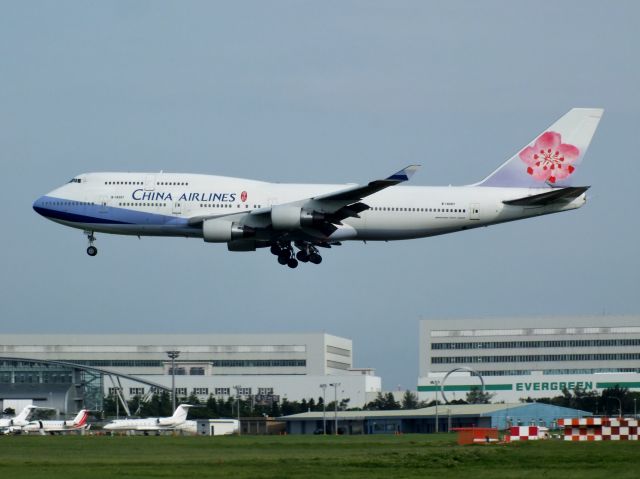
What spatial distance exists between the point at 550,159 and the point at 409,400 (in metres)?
53.7

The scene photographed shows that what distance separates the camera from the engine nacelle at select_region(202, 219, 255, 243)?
62438mm

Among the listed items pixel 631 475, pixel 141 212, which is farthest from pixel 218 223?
pixel 631 475

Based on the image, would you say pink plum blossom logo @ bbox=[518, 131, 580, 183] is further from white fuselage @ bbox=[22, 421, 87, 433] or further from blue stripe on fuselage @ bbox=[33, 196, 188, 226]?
white fuselage @ bbox=[22, 421, 87, 433]

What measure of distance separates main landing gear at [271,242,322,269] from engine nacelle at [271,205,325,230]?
3452 mm

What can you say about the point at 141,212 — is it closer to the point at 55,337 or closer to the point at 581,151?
the point at 581,151

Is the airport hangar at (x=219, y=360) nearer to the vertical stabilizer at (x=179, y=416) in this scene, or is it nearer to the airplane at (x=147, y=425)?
the vertical stabilizer at (x=179, y=416)

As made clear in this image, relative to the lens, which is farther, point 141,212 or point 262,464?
point 141,212

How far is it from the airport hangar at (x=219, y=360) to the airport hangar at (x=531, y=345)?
425 inches

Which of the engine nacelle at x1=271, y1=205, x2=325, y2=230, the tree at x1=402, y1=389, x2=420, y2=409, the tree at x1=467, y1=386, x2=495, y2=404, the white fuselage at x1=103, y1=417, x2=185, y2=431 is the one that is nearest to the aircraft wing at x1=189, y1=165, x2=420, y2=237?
the engine nacelle at x1=271, y1=205, x2=325, y2=230

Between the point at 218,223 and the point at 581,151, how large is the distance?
21.1m

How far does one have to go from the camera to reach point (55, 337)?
152 meters

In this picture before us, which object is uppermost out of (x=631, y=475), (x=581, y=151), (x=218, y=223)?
(x=581, y=151)

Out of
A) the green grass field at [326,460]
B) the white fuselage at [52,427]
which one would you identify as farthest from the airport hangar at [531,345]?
the green grass field at [326,460]

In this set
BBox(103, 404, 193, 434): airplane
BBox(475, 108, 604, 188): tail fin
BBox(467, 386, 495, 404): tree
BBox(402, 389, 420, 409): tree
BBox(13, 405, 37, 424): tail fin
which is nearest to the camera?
BBox(475, 108, 604, 188): tail fin
